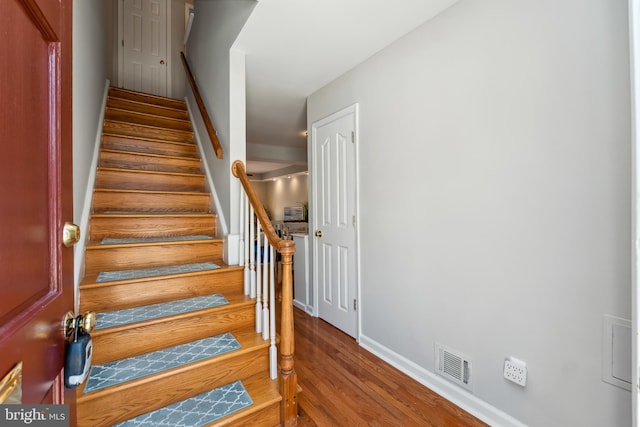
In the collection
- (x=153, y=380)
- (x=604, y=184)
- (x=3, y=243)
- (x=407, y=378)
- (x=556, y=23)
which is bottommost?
(x=407, y=378)

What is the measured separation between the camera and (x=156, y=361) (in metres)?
1.50

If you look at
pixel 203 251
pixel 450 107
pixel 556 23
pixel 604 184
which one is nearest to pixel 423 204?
pixel 450 107

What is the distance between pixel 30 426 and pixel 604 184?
6.09 ft

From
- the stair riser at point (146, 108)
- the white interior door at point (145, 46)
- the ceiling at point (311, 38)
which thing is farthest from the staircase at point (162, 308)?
the white interior door at point (145, 46)

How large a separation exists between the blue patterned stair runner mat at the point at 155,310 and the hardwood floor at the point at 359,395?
2.74ft

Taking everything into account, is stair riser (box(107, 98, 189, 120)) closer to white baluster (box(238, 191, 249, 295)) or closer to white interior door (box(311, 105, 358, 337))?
white interior door (box(311, 105, 358, 337))

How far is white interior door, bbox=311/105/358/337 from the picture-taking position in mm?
2602

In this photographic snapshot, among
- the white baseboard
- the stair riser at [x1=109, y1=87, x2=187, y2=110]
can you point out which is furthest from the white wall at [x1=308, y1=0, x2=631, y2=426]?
the stair riser at [x1=109, y1=87, x2=187, y2=110]

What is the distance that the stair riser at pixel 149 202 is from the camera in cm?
236

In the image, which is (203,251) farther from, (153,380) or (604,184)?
(604,184)

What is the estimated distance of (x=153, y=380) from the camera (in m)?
1.38

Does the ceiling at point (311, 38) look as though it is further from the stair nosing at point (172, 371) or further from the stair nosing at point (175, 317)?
the stair nosing at point (172, 371)

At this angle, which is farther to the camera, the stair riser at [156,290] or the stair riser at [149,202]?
the stair riser at [149,202]

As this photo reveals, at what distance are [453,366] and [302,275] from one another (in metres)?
1.92
